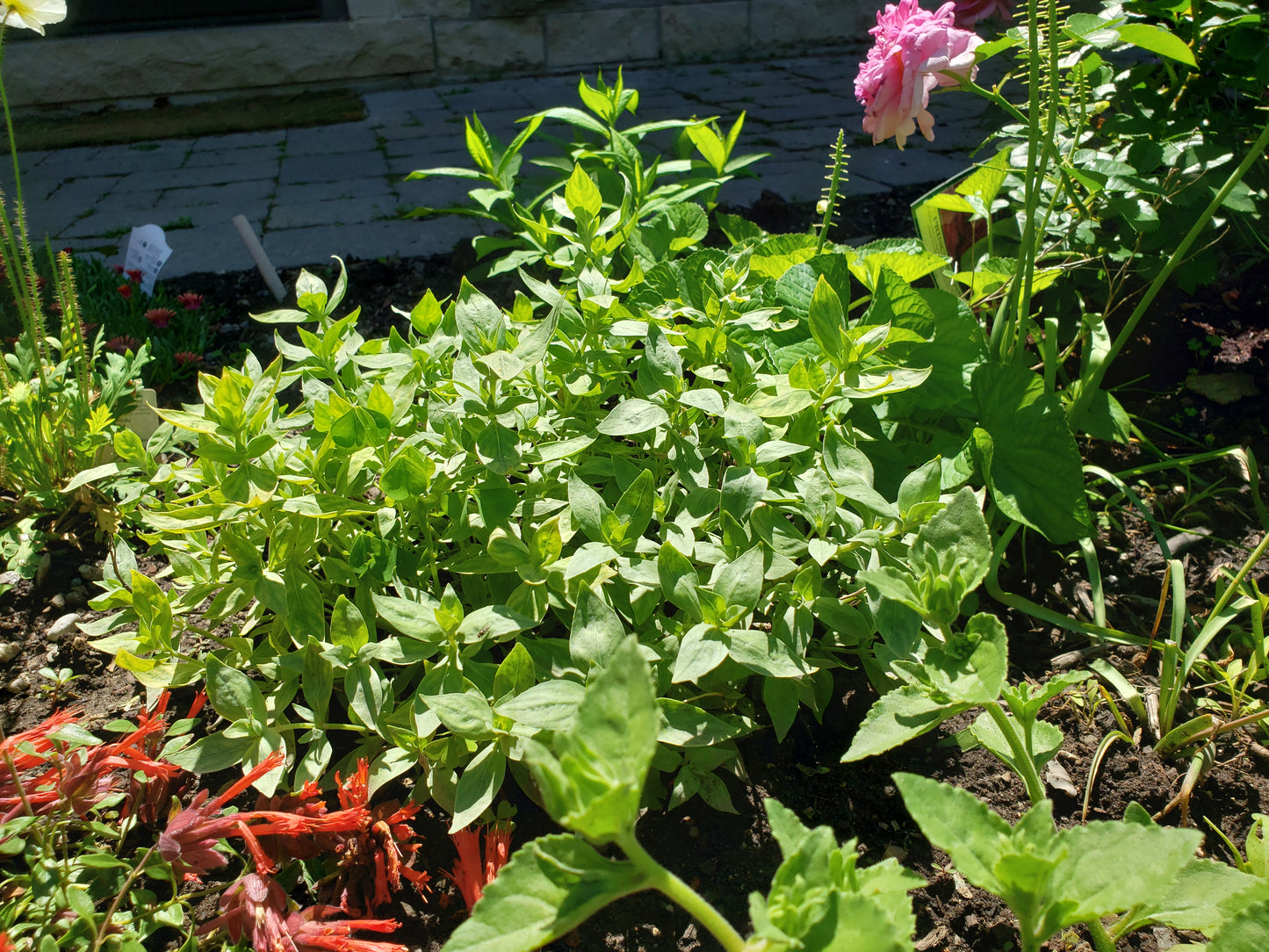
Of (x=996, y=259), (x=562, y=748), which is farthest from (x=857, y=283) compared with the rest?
(x=562, y=748)

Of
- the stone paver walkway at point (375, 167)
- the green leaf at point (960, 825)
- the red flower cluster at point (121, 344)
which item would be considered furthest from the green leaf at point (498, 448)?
the stone paver walkway at point (375, 167)

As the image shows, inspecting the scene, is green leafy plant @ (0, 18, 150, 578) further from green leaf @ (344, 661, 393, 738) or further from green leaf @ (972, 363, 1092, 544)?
green leaf @ (972, 363, 1092, 544)

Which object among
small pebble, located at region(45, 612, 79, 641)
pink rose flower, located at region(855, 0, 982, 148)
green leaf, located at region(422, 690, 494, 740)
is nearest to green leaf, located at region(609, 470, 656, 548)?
green leaf, located at region(422, 690, 494, 740)

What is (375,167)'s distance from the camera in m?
4.44

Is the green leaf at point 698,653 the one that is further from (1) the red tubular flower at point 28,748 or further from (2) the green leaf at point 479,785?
(1) the red tubular flower at point 28,748

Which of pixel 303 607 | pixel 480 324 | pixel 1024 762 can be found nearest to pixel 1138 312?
pixel 1024 762

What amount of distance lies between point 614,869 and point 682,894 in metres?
0.06

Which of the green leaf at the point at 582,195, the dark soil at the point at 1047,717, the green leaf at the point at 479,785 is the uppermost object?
the green leaf at the point at 582,195

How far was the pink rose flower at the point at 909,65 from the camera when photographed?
1.55 meters

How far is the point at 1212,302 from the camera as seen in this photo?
2.18 meters

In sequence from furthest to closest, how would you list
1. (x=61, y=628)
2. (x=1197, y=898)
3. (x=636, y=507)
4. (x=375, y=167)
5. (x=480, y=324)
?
(x=375, y=167)
(x=61, y=628)
(x=480, y=324)
(x=636, y=507)
(x=1197, y=898)

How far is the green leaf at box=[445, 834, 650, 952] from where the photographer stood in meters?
0.72

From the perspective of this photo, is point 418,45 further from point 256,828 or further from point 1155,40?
point 256,828

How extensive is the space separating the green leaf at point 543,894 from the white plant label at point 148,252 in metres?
2.49
